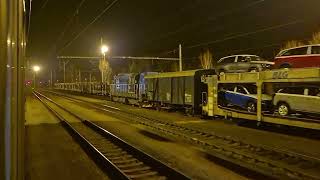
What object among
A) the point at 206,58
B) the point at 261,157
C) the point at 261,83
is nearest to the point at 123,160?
the point at 261,157

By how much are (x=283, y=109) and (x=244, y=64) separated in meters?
5.05

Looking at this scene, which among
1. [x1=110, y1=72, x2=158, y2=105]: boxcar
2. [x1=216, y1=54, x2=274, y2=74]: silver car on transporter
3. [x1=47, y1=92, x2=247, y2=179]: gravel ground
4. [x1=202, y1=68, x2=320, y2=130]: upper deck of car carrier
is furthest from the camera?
[x1=110, y1=72, x2=158, y2=105]: boxcar

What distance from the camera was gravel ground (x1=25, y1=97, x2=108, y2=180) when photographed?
371 inches

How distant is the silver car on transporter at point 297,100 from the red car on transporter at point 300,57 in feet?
4.40

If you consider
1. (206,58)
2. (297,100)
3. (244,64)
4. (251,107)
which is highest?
(206,58)

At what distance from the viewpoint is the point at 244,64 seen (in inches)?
773

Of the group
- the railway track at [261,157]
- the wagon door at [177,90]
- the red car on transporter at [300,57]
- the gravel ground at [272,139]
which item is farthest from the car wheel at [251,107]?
the wagon door at [177,90]

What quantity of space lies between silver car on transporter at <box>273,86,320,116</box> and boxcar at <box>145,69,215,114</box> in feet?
24.1

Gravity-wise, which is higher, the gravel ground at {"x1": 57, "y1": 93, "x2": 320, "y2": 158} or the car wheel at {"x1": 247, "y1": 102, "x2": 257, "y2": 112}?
the car wheel at {"x1": 247, "y1": 102, "x2": 257, "y2": 112}

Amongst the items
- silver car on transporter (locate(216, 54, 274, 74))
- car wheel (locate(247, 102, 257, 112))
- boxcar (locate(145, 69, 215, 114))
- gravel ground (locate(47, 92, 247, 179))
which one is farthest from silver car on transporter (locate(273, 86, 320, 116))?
boxcar (locate(145, 69, 215, 114))

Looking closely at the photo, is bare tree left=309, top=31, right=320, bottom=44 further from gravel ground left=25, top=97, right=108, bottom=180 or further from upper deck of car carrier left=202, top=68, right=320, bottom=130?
gravel ground left=25, top=97, right=108, bottom=180

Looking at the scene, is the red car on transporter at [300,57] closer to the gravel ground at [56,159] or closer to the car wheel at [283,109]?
the car wheel at [283,109]

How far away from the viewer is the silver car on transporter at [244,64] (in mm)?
19469

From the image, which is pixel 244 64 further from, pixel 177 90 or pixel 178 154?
pixel 178 154
